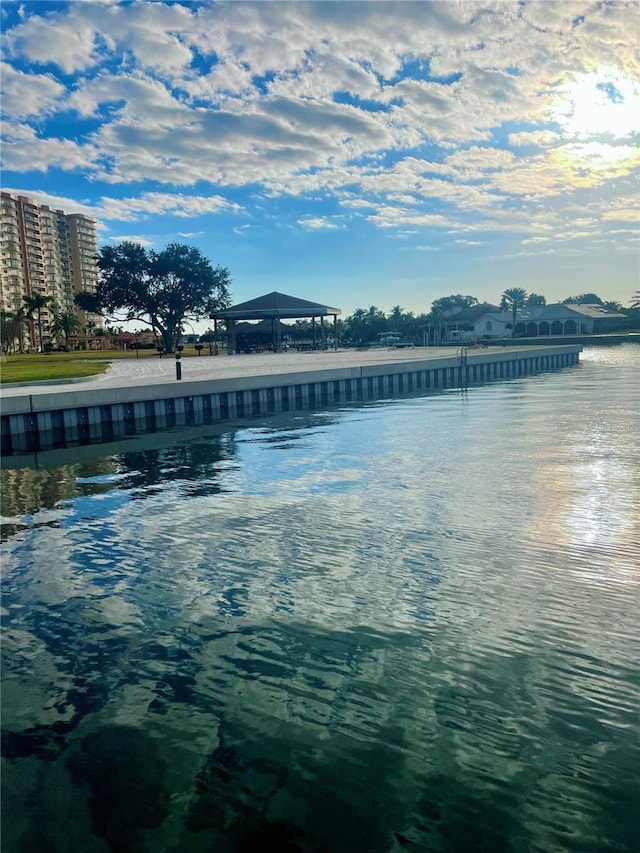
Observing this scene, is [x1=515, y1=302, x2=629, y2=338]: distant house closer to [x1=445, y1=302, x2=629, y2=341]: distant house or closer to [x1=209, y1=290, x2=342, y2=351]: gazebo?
[x1=445, y1=302, x2=629, y2=341]: distant house

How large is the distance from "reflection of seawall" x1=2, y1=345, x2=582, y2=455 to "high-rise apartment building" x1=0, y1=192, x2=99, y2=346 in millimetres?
66543

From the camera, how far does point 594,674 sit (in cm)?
523

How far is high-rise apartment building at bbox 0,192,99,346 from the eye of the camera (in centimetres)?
10906

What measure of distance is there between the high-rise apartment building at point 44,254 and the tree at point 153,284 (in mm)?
27974

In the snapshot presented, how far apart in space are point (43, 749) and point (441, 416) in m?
19.3

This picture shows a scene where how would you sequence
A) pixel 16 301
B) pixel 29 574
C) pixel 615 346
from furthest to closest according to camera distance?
1. pixel 16 301
2. pixel 615 346
3. pixel 29 574

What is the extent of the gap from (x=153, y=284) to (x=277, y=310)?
1672 centimetres

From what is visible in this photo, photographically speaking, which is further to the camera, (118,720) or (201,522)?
(201,522)

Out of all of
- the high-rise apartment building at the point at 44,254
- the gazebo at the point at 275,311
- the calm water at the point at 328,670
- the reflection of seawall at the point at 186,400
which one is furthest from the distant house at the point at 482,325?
the calm water at the point at 328,670

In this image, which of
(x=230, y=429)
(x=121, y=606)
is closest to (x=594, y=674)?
(x=121, y=606)

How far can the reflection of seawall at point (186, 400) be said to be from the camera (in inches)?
784

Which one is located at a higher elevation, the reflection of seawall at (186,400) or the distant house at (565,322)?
the distant house at (565,322)

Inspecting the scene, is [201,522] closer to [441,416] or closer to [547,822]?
[547,822]

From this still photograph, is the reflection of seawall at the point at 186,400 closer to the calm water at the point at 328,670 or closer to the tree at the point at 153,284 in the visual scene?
the calm water at the point at 328,670
